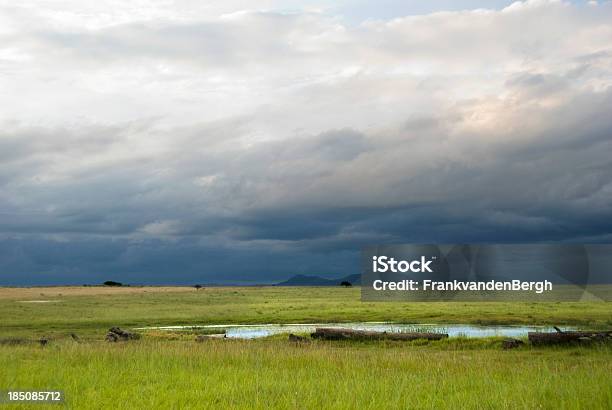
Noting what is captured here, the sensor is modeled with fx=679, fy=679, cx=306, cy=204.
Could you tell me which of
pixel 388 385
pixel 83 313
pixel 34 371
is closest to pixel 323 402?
pixel 388 385

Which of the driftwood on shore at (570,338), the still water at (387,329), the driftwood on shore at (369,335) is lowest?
the still water at (387,329)

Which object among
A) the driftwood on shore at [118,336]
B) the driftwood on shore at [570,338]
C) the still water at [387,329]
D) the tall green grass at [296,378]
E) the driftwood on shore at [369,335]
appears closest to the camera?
the tall green grass at [296,378]

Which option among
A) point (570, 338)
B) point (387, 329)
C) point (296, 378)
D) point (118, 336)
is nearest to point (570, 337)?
point (570, 338)

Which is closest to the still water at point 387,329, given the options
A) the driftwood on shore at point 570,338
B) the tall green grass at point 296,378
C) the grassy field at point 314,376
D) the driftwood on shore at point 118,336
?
the grassy field at point 314,376

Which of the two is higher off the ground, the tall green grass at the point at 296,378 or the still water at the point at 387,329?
the tall green grass at the point at 296,378

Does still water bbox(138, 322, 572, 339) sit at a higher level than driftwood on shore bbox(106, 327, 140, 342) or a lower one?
lower

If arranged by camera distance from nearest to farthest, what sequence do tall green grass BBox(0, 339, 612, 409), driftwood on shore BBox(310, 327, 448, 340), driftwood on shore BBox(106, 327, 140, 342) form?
tall green grass BBox(0, 339, 612, 409), driftwood on shore BBox(106, 327, 140, 342), driftwood on shore BBox(310, 327, 448, 340)

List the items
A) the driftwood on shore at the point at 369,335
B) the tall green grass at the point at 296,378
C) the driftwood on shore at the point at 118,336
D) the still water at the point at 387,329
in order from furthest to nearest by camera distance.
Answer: the still water at the point at 387,329 → the driftwood on shore at the point at 369,335 → the driftwood on shore at the point at 118,336 → the tall green grass at the point at 296,378

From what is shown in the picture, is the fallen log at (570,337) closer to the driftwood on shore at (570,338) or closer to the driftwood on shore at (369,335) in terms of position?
the driftwood on shore at (570,338)

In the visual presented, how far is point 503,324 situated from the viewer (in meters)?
47.3

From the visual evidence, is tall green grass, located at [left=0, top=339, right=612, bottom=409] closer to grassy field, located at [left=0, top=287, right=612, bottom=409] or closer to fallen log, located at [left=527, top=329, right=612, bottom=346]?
grassy field, located at [left=0, top=287, right=612, bottom=409]

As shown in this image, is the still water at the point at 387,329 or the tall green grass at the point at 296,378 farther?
the still water at the point at 387,329

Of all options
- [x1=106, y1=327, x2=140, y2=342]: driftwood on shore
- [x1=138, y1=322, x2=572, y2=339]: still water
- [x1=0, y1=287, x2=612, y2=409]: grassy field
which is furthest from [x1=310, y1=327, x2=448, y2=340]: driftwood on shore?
[x1=106, y1=327, x2=140, y2=342]: driftwood on shore

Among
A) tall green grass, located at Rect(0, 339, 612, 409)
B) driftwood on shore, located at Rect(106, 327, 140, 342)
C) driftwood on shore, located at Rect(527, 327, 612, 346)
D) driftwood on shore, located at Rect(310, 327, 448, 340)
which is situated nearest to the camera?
tall green grass, located at Rect(0, 339, 612, 409)
